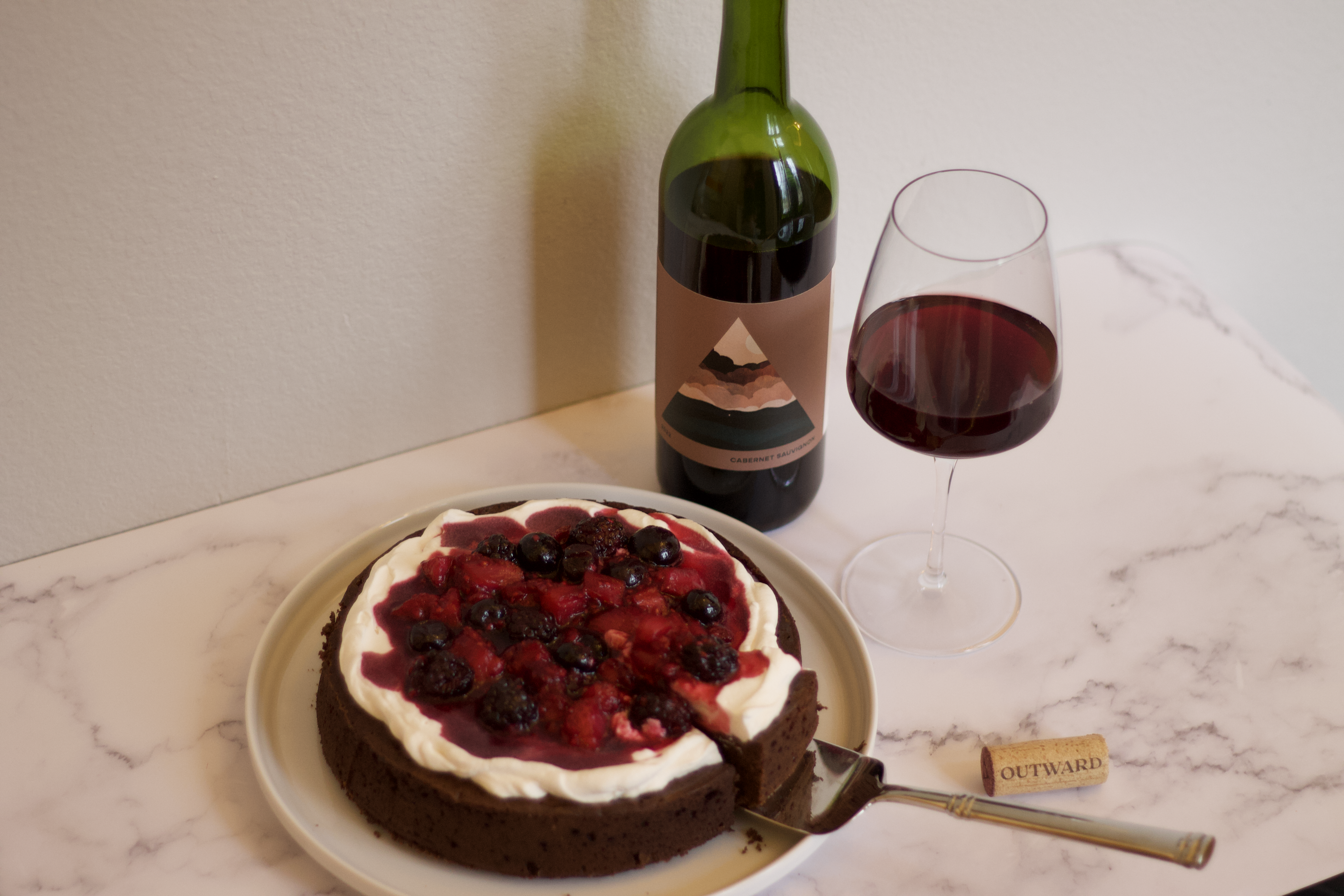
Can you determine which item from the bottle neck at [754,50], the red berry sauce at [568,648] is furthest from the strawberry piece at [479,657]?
the bottle neck at [754,50]

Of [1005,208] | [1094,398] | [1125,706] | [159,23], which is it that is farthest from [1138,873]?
[159,23]

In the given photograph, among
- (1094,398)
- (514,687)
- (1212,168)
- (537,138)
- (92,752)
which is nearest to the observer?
(514,687)

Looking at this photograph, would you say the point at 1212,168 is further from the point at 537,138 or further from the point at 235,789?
the point at 235,789

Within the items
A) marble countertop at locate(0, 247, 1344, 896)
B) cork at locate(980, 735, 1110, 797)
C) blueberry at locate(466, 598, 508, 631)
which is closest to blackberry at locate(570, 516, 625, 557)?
blueberry at locate(466, 598, 508, 631)

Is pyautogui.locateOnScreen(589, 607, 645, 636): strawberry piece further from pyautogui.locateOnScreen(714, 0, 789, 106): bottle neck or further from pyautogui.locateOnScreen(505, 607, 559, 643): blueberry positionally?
pyautogui.locateOnScreen(714, 0, 789, 106): bottle neck

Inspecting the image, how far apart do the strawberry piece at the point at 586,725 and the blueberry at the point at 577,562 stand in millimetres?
146

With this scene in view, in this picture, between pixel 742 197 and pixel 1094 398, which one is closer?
pixel 742 197

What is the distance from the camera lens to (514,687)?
941 mm

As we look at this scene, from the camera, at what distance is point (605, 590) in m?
1.05

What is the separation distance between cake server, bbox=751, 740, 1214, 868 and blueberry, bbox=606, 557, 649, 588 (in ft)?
0.68

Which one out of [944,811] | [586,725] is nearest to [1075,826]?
[944,811]

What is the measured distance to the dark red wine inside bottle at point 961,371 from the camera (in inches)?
40.4

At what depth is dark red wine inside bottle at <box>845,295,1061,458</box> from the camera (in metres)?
1.03

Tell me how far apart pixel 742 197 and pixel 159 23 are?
0.53 metres
